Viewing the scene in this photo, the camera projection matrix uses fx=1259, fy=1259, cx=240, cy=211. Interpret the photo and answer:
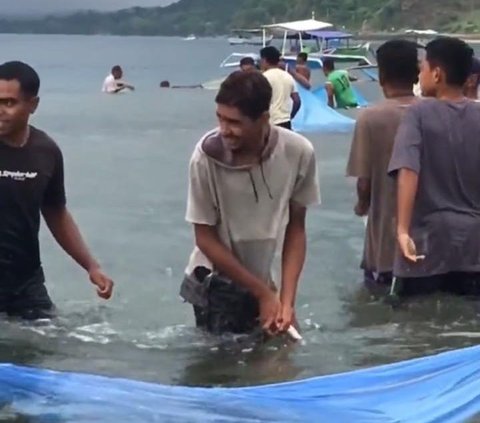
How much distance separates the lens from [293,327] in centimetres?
559

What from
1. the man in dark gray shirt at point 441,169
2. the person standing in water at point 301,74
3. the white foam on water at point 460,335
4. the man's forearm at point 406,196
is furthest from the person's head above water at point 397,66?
the person standing in water at point 301,74

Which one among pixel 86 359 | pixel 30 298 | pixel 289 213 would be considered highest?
A: pixel 289 213

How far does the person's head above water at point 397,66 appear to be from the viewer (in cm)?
661

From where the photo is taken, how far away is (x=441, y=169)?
20.7 ft

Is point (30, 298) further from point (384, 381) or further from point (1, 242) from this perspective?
point (384, 381)

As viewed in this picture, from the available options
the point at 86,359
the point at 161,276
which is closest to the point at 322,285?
the point at 161,276

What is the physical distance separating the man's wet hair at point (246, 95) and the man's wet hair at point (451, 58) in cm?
153

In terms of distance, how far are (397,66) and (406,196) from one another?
0.93 meters

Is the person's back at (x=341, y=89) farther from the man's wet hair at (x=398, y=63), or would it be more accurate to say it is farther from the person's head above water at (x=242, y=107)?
the person's head above water at (x=242, y=107)

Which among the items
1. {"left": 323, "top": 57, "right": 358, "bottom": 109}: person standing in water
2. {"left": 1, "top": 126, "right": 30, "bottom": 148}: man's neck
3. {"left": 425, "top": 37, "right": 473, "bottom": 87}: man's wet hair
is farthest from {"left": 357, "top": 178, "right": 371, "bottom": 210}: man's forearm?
{"left": 323, "top": 57, "right": 358, "bottom": 109}: person standing in water

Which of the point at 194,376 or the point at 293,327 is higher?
the point at 293,327

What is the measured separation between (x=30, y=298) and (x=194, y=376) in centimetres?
88

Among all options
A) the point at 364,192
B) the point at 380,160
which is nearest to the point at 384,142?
the point at 380,160

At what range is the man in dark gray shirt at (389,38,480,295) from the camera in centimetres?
620
